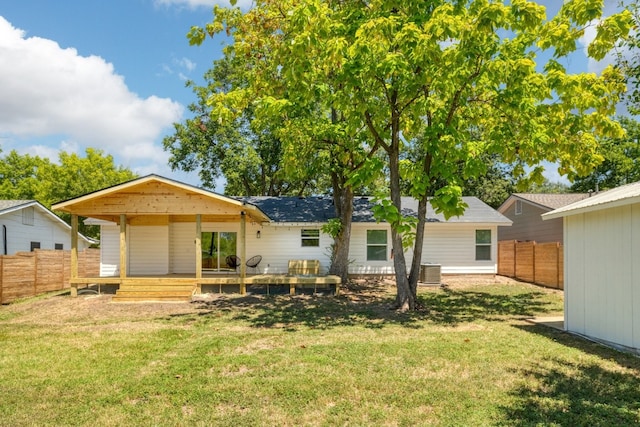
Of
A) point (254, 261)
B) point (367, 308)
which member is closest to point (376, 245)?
point (254, 261)

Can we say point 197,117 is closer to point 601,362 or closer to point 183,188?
point 183,188

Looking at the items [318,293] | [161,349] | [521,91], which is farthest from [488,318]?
[161,349]

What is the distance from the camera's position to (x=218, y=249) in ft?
63.4

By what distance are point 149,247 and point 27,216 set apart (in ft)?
21.6

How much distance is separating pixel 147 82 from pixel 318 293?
10.6 metres

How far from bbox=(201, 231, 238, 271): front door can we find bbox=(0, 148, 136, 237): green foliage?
22267 millimetres

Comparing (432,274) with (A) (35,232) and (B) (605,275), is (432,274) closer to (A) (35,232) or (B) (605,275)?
(B) (605,275)

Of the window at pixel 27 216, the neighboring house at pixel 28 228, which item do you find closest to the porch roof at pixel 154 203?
the neighboring house at pixel 28 228

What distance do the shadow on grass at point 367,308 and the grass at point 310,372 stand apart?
136mm

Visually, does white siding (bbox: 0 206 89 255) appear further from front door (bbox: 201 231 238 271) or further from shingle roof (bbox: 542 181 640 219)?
shingle roof (bbox: 542 181 640 219)

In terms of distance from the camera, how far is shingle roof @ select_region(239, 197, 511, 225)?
1909 centimetres

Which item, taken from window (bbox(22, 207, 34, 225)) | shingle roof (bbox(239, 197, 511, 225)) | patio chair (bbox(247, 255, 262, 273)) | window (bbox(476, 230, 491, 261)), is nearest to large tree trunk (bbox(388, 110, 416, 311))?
shingle roof (bbox(239, 197, 511, 225))

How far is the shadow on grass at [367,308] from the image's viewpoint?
33.0 feet

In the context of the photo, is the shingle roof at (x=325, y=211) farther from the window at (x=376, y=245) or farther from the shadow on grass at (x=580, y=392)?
the shadow on grass at (x=580, y=392)
